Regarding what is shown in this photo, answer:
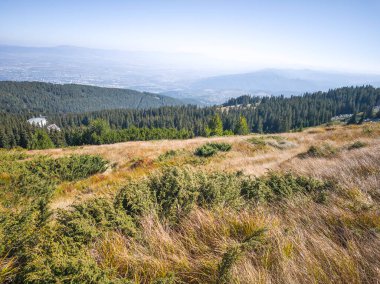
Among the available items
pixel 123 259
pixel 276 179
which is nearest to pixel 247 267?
pixel 123 259

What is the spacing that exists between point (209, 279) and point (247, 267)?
1.43ft

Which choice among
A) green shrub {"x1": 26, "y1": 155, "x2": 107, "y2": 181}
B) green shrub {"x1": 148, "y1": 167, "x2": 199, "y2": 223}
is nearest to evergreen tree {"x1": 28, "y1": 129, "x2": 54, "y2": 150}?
green shrub {"x1": 26, "y1": 155, "x2": 107, "y2": 181}

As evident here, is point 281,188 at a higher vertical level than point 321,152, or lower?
higher

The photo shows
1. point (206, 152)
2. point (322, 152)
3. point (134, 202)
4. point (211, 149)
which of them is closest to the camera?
point (134, 202)

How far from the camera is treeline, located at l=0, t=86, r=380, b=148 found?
272ft

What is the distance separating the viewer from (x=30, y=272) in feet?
7.16

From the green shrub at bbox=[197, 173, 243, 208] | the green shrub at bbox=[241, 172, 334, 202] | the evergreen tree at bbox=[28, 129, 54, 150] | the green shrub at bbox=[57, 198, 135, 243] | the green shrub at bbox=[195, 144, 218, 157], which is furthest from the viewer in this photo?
the evergreen tree at bbox=[28, 129, 54, 150]

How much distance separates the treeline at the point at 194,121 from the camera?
82994 mm

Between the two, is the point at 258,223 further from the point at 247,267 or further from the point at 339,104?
the point at 339,104

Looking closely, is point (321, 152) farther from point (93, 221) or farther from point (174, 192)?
point (93, 221)

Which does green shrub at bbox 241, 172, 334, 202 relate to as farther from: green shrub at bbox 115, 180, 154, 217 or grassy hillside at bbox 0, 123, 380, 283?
green shrub at bbox 115, 180, 154, 217

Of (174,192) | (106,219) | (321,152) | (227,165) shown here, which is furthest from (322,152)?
(106,219)

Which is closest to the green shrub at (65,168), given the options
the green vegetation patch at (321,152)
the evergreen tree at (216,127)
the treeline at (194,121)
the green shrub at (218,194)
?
the green shrub at (218,194)

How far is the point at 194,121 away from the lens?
131 metres
